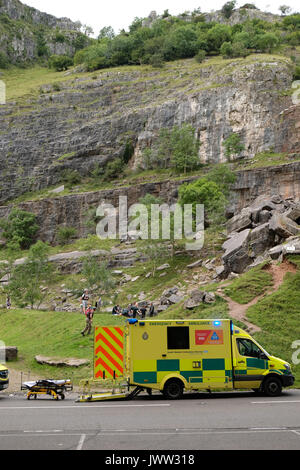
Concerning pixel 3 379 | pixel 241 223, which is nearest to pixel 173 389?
pixel 3 379

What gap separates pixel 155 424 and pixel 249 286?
1550cm

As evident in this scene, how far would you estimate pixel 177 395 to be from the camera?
47.0 feet

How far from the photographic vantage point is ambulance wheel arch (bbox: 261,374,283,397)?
14625 millimetres

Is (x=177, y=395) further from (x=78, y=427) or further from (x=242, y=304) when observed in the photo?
(x=242, y=304)

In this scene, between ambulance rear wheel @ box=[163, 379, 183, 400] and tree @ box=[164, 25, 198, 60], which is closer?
ambulance rear wheel @ box=[163, 379, 183, 400]

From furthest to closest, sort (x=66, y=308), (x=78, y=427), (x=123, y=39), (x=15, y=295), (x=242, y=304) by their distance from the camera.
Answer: (x=123, y=39), (x=15, y=295), (x=66, y=308), (x=242, y=304), (x=78, y=427)

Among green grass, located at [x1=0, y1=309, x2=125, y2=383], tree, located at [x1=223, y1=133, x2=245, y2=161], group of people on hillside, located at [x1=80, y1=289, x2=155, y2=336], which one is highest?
tree, located at [x1=223, y1=133, x2=245, y2=161]

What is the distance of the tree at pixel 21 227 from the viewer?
234 feet

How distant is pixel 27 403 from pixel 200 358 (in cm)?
566

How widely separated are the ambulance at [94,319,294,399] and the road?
510mm

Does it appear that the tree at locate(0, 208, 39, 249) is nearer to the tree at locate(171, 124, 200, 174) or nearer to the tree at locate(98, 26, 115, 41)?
the tree at locate(171, 124, 200, 174)

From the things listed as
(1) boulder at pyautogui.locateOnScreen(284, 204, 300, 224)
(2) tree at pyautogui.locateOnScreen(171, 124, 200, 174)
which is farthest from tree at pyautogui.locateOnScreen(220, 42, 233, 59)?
(1) boulder at pyautogui.locateOnScreen(284, 204, 300, 224)

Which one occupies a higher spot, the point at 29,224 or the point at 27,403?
the point at 29,224
